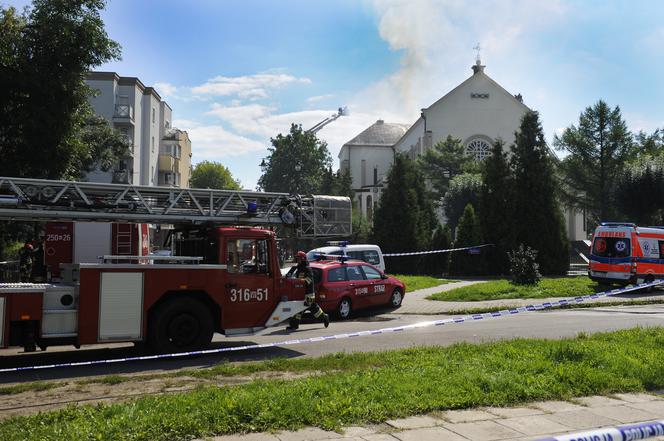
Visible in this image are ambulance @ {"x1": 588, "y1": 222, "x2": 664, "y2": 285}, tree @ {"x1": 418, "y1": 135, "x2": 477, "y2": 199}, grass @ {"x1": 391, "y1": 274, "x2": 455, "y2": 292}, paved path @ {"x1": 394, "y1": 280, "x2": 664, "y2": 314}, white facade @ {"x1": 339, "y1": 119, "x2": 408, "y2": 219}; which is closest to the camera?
→ paved path @ {"x1": 394, "y1": 280, "x2": 664, "y2": 314}

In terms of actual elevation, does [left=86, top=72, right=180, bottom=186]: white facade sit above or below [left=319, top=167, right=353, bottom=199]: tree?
above

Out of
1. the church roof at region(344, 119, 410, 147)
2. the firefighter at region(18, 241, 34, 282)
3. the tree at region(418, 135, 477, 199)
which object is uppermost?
→ the church roof at region(344, 119, 410, 147)

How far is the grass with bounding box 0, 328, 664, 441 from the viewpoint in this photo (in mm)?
5461

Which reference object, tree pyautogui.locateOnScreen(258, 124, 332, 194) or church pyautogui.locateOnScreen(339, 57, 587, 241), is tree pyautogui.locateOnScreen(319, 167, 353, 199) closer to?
church pyautogui.locateOnScreen(339, 57, 587, 241)

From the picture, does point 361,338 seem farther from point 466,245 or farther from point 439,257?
point 439,257

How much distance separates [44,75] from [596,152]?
48.6 meters

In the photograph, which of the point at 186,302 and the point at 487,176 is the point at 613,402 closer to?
the point at 186,302

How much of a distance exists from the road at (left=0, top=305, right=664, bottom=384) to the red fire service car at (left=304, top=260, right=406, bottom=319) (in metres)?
0.57

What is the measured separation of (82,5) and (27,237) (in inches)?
378

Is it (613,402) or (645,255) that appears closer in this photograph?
(613,402)

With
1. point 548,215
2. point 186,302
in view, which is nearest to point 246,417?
point 186,302

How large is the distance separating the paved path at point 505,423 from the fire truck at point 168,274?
5235 millimetres

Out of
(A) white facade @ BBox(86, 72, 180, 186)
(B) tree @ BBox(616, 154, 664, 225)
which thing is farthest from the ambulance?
(A) white facade @ BBox(86, 72, 180, 186)

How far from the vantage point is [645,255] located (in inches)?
880
